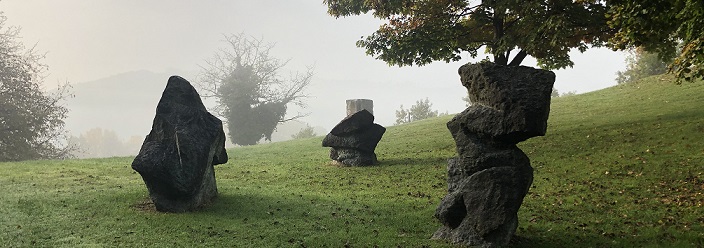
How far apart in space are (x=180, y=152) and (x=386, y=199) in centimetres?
706

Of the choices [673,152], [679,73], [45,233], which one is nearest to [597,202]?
[679,73]

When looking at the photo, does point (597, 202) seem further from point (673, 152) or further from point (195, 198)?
point (195, 198)

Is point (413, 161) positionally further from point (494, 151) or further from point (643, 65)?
point (643, 65)

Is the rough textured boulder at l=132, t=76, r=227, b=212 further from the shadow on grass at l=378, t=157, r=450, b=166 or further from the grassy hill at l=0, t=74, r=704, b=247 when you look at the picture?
the shadow on grass at l=378, t=157, r=450, b=166

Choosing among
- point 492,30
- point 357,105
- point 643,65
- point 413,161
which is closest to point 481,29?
point 492,30

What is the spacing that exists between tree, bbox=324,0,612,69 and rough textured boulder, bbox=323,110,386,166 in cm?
396

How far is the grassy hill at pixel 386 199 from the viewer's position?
37.3 feet

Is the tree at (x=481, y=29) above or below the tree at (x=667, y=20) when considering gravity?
above

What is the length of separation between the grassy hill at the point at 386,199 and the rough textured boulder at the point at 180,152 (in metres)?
0.71

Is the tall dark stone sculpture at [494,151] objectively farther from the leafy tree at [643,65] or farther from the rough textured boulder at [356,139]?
the leafy tree at [643,65]

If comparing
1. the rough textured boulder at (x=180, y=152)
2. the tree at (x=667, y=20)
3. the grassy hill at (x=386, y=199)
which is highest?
the tree at (x=667, y=20)

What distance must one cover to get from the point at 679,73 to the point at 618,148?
7.33m

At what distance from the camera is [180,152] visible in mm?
14516

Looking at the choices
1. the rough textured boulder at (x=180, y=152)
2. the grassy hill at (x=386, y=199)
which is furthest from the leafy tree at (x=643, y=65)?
the rough textured boulder at (x=180, y=152)
